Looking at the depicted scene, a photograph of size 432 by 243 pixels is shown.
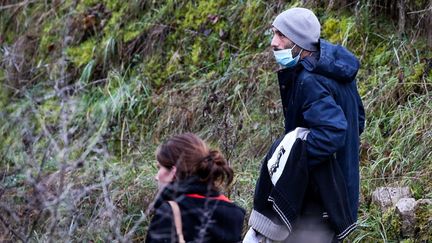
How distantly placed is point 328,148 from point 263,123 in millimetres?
3163

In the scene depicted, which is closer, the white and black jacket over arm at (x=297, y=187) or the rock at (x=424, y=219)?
the white and black jacket over arm at (x=297, y=187)

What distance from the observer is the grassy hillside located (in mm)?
6613

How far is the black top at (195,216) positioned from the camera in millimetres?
4023

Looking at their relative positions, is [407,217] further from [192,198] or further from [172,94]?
[172,94]

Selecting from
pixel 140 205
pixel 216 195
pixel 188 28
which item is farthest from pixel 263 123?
pixel 216 195

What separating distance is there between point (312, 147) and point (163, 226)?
100cm

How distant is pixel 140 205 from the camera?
7102 mm

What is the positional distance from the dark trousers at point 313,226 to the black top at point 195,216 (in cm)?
67

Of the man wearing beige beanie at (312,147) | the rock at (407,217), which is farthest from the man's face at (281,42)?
the rock at (407,217)

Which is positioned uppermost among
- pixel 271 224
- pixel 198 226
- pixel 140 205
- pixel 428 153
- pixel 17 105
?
pixel 198 226

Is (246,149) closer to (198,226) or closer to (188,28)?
(188,28)

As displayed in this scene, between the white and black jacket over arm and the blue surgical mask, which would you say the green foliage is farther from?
the white and black jacket over arm

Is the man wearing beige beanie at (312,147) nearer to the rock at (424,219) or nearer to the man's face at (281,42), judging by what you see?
the man's face at (281,42)

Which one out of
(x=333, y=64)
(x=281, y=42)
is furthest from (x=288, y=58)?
(x=333, y=64)
